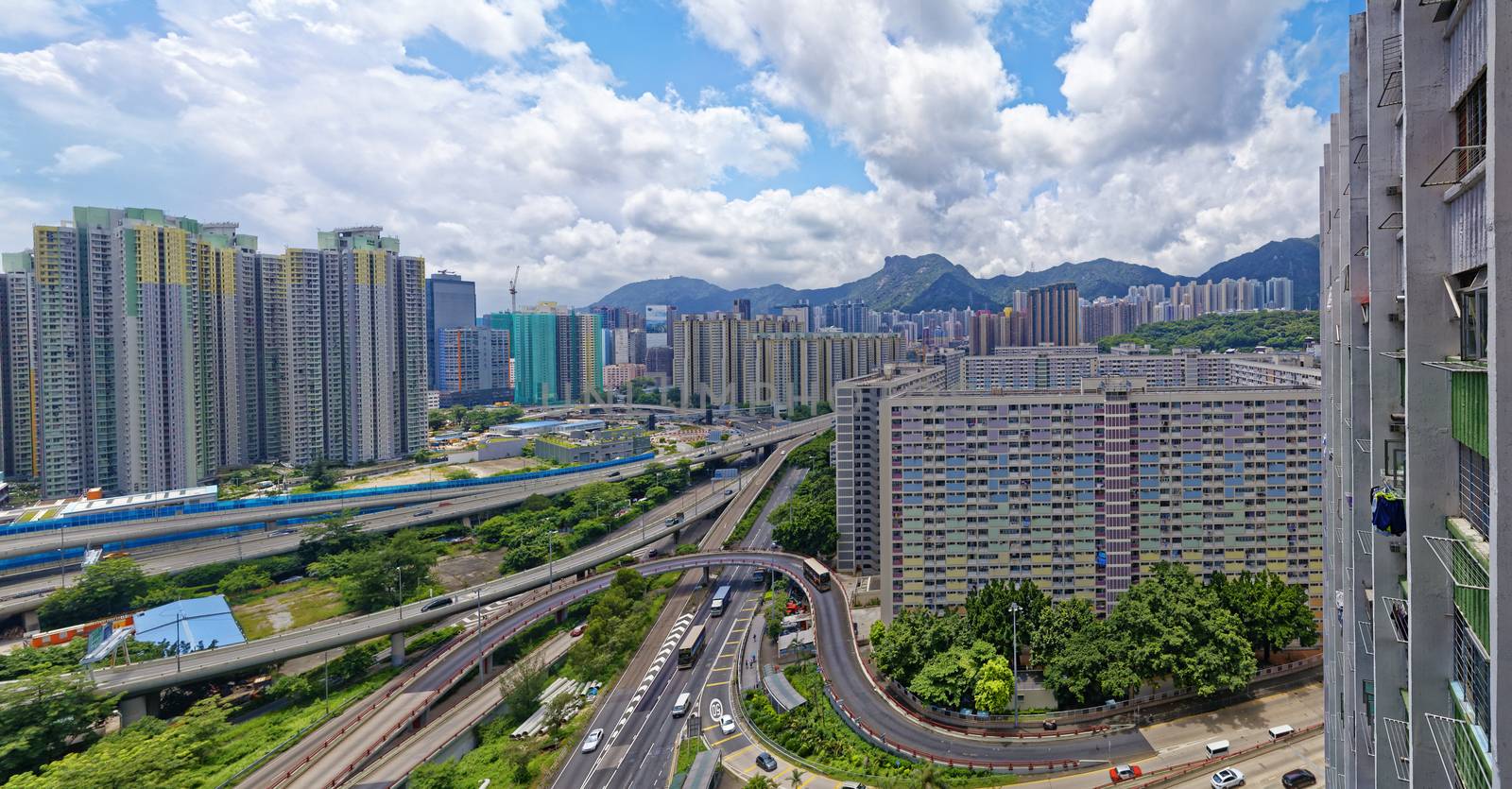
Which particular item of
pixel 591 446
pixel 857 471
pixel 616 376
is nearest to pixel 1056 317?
pixel 616 376

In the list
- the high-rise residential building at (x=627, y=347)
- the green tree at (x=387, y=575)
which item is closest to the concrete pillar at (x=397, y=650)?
the green tree at (x=387, y=575)

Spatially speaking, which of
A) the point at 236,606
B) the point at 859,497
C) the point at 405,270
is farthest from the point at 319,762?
the point at 405,270

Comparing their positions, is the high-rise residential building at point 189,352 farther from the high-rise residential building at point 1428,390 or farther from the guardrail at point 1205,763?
the high-rise residential building at point 1428,390

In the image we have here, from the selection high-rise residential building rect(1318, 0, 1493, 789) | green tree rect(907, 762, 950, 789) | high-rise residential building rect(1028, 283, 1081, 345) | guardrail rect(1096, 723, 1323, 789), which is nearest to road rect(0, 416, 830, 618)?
A: green tree rect(907, 762, 950, 789)

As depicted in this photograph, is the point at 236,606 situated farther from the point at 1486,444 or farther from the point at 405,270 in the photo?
the point at 1486,444

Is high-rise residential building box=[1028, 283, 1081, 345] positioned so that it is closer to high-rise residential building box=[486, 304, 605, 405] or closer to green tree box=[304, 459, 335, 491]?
high-rise residential building box=[486, 304, 605, 405]

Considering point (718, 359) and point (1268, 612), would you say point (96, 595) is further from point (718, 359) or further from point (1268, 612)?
point (718, 359)
